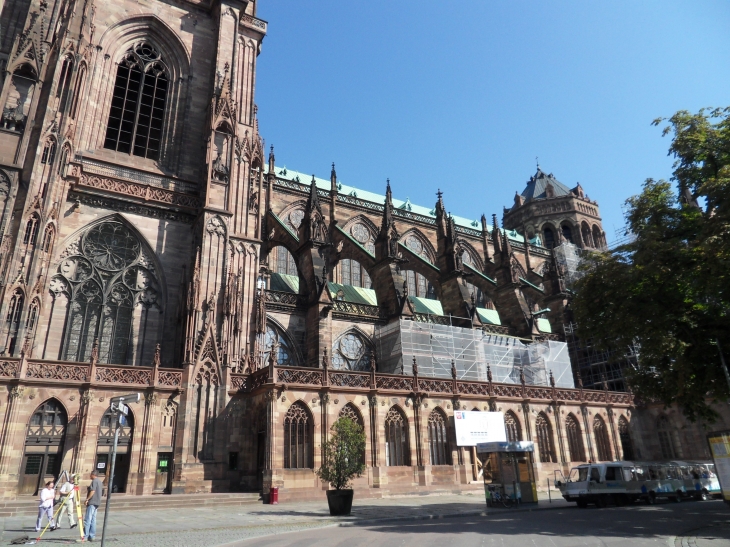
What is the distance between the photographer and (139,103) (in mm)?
28250

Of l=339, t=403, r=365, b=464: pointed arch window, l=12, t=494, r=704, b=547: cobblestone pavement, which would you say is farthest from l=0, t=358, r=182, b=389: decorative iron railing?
l=339, t=403, r=365, b=464: pointed arch window

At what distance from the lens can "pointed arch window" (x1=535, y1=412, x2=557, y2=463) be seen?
28281 millimetres

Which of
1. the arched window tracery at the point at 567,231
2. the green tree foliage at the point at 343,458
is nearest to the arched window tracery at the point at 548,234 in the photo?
the arched window tracery at the point at 567,231

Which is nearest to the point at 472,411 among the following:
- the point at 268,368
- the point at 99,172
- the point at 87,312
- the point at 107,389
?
the point at 268,368

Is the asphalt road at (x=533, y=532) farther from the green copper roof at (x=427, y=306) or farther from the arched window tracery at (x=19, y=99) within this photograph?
the green copper roof at (x=427, y=306)

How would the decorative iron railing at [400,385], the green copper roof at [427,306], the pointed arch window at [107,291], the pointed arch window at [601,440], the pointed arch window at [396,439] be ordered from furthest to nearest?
the green copper roof at [427,306]
the pointed arch window at [601,440]
the pointed arch window at [396,439]
the pointed arch window at [107,291]
the decorative iron railing at [400,385]

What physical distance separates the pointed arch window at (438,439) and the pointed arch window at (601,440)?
424 inches

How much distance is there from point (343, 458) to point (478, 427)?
11.0 meters

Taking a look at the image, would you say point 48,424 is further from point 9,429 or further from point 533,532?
point 533,532

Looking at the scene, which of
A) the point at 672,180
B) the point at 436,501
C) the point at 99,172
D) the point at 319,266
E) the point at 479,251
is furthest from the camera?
the point at 479,251

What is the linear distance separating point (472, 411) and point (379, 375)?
17.4ft

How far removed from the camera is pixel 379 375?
2406cm

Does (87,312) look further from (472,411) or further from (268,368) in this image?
(472,411)

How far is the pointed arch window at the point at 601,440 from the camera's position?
30.4 meters
